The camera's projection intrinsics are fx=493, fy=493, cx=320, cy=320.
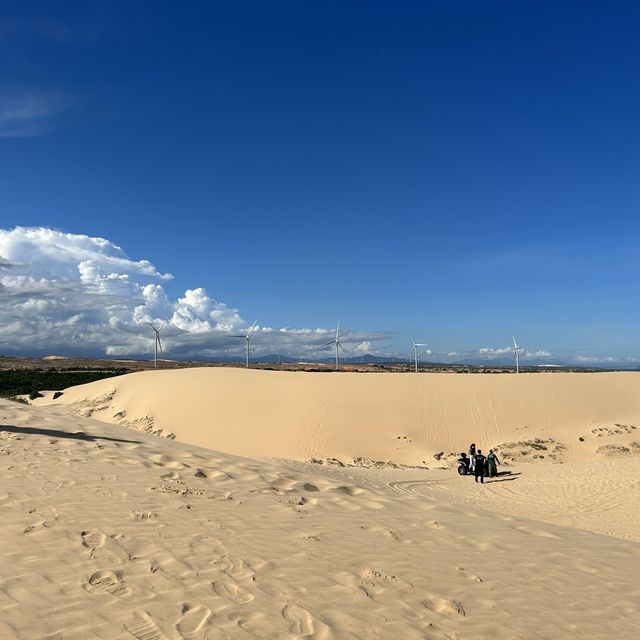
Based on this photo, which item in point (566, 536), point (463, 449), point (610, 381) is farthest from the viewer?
point (610, 381)

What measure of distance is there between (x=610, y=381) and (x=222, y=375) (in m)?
32.6

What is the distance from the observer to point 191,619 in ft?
14.2

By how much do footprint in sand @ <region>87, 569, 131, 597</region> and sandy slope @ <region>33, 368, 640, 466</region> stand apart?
884 inches

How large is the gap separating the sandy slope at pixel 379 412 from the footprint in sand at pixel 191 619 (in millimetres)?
22846

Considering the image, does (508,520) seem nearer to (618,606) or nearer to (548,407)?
(618,606)

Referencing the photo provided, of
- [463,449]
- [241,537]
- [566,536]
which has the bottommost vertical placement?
[463,449]

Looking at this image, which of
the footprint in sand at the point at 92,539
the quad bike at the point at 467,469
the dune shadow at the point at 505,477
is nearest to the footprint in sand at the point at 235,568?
the footprint in sand at the point at 92,539

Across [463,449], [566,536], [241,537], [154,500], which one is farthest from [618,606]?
[463,449]

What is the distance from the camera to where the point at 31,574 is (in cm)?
475

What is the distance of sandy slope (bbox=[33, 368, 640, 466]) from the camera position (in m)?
28.3

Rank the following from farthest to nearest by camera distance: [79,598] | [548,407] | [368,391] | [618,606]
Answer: [368,391] < [548,407] < [618,606] < [79,598]

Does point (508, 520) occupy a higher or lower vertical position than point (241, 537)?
lower

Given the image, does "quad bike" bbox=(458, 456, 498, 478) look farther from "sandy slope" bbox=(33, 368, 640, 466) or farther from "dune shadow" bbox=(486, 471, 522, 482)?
"sandy slope" bbox=(33, 368, 640, 466)

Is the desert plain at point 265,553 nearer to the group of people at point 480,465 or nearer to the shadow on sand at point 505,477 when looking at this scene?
the group of people at point 480,465
